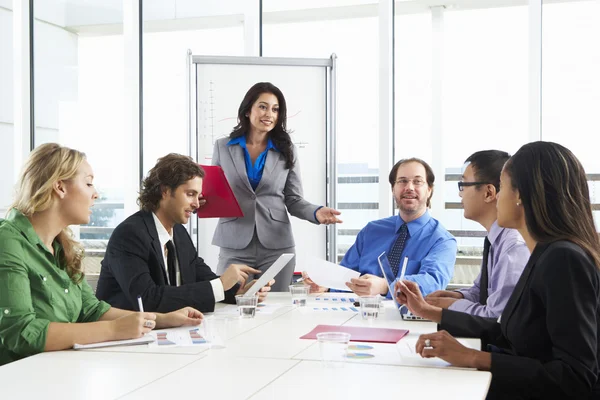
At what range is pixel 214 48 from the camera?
226 inches

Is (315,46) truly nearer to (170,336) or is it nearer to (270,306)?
(270,306)

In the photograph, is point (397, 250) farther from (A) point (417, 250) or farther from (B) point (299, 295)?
(B) point (299, 295)

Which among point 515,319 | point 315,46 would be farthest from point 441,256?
point 315,46

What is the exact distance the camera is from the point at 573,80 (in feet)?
15.7

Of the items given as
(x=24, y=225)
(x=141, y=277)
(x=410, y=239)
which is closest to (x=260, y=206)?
(x=410, y=239)

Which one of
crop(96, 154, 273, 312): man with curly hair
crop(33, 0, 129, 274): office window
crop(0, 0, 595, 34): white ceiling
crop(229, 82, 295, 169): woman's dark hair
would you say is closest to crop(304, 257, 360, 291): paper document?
crop(96, 154, 273, 312): man with curly hair

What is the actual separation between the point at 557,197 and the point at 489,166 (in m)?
0.88

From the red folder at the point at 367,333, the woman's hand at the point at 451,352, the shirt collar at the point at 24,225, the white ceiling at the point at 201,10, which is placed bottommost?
the red folder at the point at 367,333

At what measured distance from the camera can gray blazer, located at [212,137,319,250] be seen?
4.08 metres

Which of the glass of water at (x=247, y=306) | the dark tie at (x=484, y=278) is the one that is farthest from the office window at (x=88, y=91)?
the dark tie at (x=484, y=278)

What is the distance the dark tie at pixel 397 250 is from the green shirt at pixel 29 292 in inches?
63.1

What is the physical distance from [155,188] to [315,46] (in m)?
2.85

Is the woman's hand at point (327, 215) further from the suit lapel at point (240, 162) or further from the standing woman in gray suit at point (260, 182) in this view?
the suit lapel at point (240, 162)

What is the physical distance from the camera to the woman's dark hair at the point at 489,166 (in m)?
2.71
